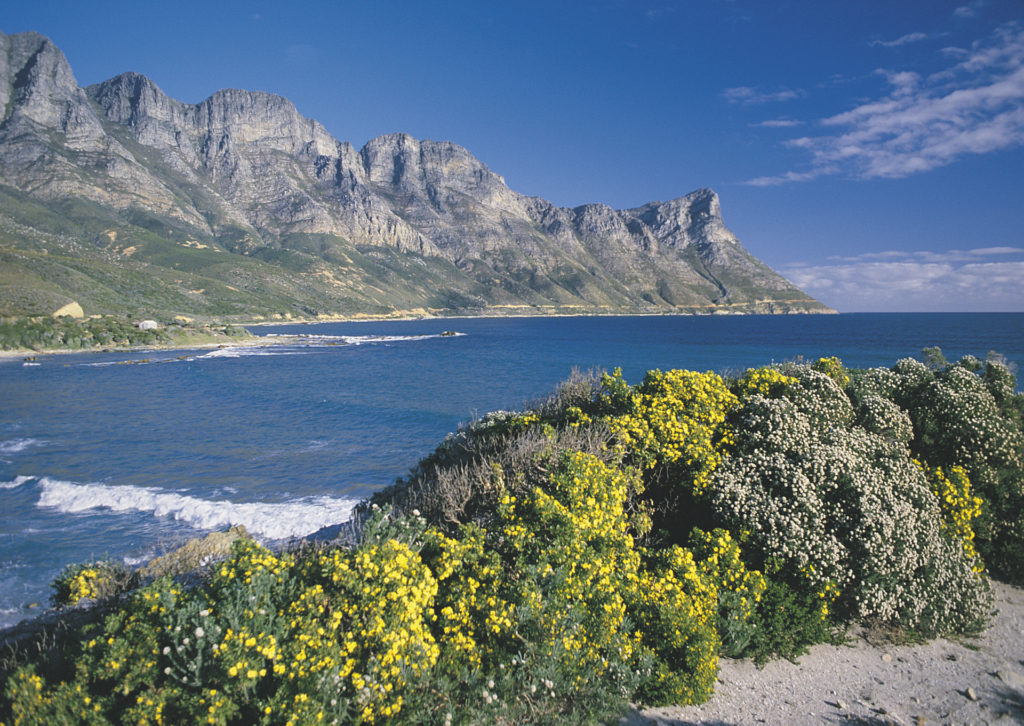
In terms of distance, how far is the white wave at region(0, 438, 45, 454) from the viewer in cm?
2484

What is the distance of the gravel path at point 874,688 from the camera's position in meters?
7.55

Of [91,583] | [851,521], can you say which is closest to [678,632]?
[851,521]

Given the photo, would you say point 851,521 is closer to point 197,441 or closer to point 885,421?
point 885,421

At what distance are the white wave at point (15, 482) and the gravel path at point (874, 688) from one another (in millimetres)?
24676

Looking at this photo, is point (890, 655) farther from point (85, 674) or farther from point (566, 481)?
point (85, 674)

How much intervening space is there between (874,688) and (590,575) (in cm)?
538

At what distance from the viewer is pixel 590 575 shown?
24.3ft

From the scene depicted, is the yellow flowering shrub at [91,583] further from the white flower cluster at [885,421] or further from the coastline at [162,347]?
the coastline at [162,347]

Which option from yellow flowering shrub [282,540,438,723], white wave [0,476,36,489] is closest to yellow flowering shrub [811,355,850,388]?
yellow flowering shrub [282,540,438,723]

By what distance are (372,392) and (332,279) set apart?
16798 cm

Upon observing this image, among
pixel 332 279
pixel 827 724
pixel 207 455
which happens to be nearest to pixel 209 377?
pixel 207 455

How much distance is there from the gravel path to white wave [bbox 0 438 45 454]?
3141cm

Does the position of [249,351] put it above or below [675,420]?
below

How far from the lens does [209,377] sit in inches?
2013
